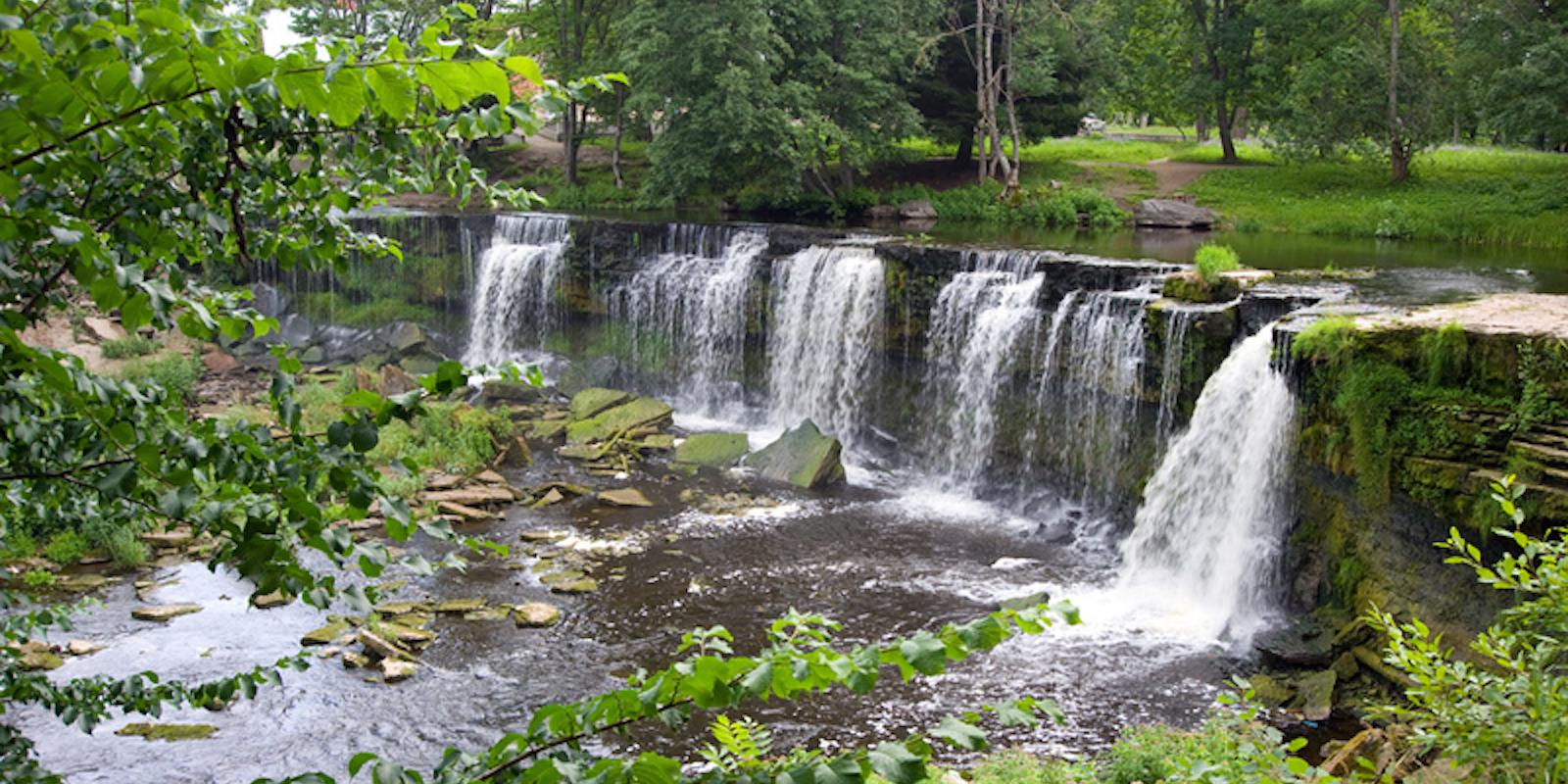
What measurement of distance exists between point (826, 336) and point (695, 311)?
9.90 feet

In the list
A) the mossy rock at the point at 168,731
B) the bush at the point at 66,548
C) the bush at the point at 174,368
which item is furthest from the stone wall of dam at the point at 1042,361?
the mossy rock at the point at 168,731

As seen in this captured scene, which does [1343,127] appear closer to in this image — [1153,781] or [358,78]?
[1153,781]

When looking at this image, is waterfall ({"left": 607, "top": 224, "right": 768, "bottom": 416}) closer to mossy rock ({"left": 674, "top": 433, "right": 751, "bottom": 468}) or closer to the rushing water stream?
the rushing water stream

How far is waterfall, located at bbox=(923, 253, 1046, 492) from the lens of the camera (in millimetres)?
16312

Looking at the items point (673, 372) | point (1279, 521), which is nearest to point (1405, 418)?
point (1279, 521)

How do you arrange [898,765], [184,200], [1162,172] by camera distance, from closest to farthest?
1. [898,765]
2. [184,200]
3. [1162,172]

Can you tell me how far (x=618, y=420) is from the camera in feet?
60.3

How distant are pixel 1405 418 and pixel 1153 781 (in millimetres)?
5034

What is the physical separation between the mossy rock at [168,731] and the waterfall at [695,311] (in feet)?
39.3

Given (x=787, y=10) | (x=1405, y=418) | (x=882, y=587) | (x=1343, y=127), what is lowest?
(x=882, y=587)

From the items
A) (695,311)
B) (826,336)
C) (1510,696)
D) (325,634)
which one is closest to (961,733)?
(1510,696)

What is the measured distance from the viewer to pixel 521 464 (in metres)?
16.9

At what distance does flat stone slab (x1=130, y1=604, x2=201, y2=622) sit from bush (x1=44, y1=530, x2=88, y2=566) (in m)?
1.85

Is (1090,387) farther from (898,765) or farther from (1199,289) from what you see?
(898,765)
